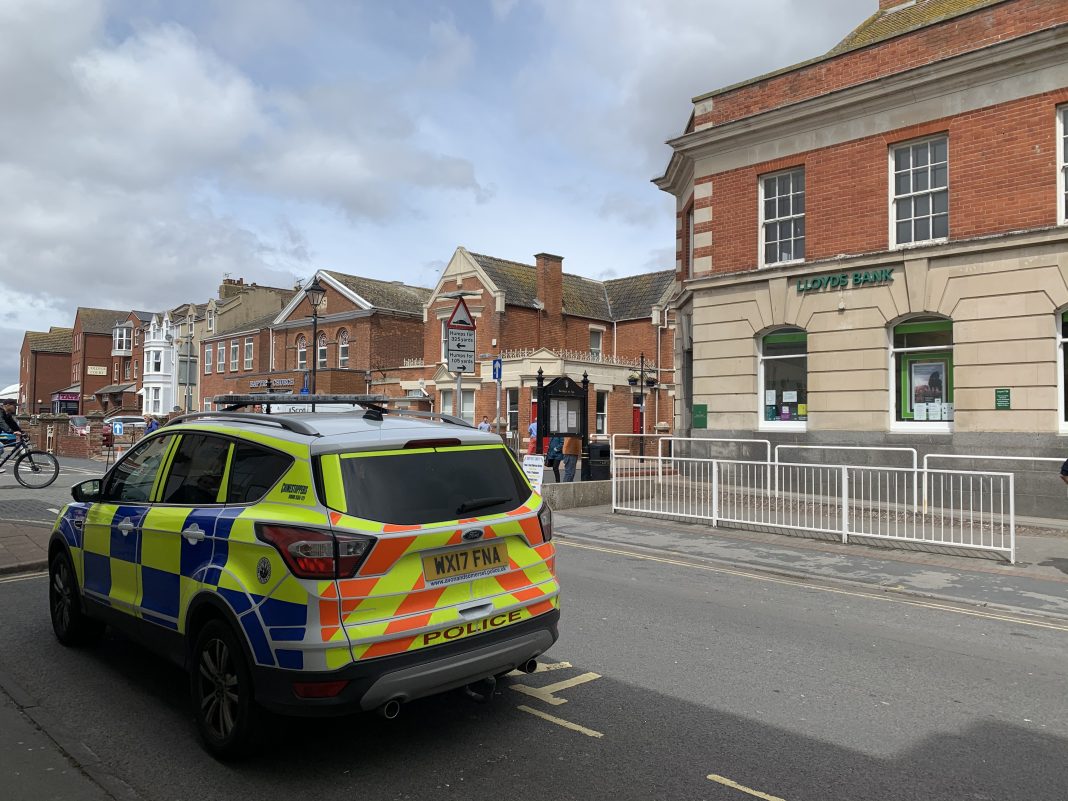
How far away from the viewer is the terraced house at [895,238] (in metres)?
13.6

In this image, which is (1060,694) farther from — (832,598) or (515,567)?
(515,567)

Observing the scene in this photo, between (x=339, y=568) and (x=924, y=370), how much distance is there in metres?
14.4

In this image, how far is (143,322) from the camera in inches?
2689

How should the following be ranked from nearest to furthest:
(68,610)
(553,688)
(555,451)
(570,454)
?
1. (553,688)
2. (68,610)
3. (570,454)
4. (555,451)

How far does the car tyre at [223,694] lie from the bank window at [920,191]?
14.8 m

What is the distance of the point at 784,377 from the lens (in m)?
17.0

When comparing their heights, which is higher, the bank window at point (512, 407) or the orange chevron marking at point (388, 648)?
the bank window at point (512, 407)

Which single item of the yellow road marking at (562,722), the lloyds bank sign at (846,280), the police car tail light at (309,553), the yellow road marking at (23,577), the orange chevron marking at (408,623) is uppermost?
the lloyds bank sign at (846,280)

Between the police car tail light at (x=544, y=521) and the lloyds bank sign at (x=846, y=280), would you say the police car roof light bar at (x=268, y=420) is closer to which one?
the police car tail light at (x=544, y=521)

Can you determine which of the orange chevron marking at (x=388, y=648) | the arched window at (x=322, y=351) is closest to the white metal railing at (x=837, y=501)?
the orange chevron marking at (x=388, y=648)

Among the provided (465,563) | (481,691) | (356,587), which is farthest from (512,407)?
(356,587)

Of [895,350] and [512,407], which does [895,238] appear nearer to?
[895,350]

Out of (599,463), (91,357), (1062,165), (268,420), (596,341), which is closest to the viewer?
(268,420)

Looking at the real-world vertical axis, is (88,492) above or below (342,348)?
below
